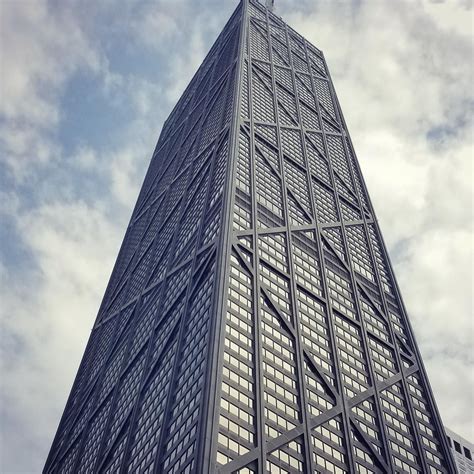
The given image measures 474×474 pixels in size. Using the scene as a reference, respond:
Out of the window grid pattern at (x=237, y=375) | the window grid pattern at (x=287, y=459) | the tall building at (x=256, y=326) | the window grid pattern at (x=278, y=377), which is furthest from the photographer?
the tall building at (x=256, y=326)

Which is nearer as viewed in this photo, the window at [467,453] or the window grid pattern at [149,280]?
the window grid pattern at [149,280]

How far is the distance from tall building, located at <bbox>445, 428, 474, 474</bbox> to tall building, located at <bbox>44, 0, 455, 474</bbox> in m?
57.6

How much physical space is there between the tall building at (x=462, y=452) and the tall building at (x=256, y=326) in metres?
57.6

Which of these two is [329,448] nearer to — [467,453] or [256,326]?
[256,326]

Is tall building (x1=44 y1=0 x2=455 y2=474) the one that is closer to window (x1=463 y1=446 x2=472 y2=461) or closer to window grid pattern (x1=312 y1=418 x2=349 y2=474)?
window grid pattern (x1=312 y1=418 x2=349 y2=474)

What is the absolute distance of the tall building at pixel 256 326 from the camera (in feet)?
199

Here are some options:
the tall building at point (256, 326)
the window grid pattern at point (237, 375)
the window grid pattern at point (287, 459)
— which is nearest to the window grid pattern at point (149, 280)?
the tall building at point (256, 326)

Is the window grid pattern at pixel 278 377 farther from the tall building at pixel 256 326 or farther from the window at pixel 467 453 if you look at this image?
the window at pixel 467 453

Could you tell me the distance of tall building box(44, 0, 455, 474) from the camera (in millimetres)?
60656

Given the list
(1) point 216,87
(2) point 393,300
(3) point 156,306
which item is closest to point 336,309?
(2) point 393,300

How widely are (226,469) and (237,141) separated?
59816 mm

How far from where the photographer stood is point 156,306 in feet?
302

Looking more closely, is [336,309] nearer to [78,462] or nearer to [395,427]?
[395,427]

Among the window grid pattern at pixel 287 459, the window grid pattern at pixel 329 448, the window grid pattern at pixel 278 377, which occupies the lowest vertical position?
the window grid pattern at pixel 287 459
